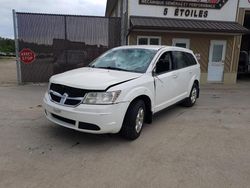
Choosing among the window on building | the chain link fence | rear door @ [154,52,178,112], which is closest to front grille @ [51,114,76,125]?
rear door @ [154,52,178,112]

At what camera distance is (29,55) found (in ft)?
34.4

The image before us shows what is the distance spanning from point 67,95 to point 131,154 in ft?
4.86

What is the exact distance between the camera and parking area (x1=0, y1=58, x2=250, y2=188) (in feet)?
10.4

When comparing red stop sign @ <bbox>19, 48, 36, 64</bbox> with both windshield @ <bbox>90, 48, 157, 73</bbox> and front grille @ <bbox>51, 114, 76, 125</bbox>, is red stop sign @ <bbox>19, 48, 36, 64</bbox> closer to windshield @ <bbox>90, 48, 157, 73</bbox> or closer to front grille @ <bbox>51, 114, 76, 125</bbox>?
windshield @ <bbox>90, 48, 157, 73</bbox>

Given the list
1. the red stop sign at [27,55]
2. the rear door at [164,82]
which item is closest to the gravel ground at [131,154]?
the rear door at [164,82]

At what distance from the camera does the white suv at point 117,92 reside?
152 inches

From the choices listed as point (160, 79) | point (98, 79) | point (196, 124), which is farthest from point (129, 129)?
point (196, 124)

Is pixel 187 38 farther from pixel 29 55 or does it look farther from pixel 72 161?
pixel 72 161

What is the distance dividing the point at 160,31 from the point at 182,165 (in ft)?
28.0

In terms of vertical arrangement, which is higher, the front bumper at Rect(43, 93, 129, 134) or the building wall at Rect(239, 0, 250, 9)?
the building wall at Rect(239, 0, 250, 9)

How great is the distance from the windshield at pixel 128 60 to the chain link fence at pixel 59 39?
18.4 feet

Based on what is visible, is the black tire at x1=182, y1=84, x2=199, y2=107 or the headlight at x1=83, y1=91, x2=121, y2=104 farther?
the black tire at x1=182, y1=84, x2=199, y2=107

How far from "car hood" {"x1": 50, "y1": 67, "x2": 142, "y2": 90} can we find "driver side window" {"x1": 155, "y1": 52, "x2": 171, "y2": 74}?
69 centimetres

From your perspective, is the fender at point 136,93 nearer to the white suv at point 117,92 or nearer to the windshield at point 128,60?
the white suv at point 117,92
